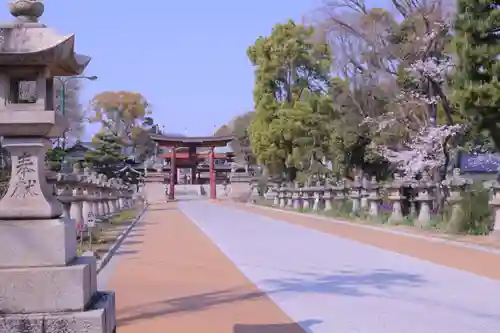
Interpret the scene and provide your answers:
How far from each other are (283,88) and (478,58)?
29526 millimetres

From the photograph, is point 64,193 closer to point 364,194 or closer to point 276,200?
point 364,194

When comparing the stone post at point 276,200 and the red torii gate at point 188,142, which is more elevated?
the red torii gate at point 188,142

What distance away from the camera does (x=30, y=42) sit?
4.97 meters

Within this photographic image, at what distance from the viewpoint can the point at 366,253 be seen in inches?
600

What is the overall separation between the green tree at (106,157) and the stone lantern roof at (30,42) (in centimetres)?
4886

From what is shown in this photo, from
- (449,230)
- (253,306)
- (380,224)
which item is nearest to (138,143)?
(380,224)

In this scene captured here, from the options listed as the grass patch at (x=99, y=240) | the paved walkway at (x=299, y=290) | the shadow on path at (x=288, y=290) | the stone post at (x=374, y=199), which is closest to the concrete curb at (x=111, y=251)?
the grass patch at (x=99, y=240)

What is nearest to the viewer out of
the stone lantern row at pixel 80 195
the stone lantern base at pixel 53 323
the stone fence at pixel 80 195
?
the stone lantern base at pixel 53 323

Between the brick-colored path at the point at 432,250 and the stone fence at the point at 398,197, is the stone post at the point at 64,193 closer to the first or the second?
the brick-colored path at the point at 432,250

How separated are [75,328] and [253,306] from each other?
14.5 feet

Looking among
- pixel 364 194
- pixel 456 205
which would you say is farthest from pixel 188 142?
pixel 456 205

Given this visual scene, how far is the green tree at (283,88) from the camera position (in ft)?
132

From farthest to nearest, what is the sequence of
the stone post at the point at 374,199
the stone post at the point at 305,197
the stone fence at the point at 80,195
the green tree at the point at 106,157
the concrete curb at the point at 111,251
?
the green tree at the point at 106,157, the stone post at the point at 305,197, the stone post at the point at 374,199, the stone fence at the point at 80,195, the concrete curb at the point at 111,251

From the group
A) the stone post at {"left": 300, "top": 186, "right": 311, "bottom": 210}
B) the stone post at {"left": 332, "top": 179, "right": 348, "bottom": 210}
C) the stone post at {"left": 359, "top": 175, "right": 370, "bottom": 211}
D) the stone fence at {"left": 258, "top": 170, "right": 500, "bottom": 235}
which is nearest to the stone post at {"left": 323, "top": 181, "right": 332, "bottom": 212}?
the stone fence at {"left": 258, "top": 170, "right": 500, "bottom": 235}
